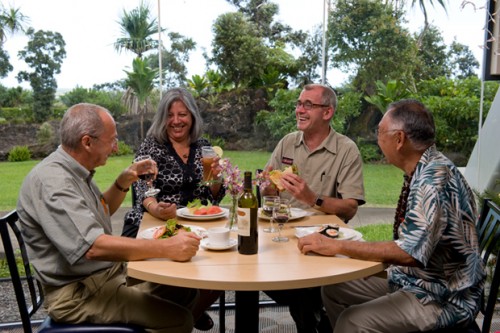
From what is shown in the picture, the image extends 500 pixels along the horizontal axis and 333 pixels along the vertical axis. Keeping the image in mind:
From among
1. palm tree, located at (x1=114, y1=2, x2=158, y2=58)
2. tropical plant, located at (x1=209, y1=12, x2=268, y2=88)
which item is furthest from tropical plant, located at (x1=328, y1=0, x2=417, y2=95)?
palm tree, located at (x1=114, y1=2, x2=158, y2=58)

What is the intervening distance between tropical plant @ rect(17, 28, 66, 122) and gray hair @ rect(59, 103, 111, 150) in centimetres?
203

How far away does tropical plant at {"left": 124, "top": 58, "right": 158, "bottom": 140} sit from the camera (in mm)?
3861

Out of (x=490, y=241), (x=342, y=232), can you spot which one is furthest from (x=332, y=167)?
(x=490, y=241)

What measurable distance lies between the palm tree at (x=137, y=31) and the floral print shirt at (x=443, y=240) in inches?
99.2

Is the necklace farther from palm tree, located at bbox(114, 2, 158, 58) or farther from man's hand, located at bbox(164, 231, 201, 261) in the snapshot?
palm tree, located at bbox(114, 2, 158, 58)

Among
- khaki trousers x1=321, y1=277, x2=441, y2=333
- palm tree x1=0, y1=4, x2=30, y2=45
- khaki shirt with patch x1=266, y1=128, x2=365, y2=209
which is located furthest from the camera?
palm tree x1=0, y1=4, x2=30, y2=45

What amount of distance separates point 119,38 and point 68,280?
2.36 metres

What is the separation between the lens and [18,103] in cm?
391

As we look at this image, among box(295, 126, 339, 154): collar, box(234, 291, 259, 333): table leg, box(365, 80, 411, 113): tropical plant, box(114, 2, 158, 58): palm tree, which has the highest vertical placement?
box(114, 2, 158, 58): palm tree

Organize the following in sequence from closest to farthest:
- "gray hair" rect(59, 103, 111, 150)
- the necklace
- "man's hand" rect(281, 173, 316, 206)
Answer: "gray hair" rect(59, 103, 111, 150) → the necklace → "man's hand" rect(281, 173, 316, 206)

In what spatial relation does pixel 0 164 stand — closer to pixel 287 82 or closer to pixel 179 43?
pixel 179 43

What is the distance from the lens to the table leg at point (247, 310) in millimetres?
2129

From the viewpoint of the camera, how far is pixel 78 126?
2.03m

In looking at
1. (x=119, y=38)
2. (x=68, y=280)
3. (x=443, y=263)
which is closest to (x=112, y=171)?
(x=119, y=38)
